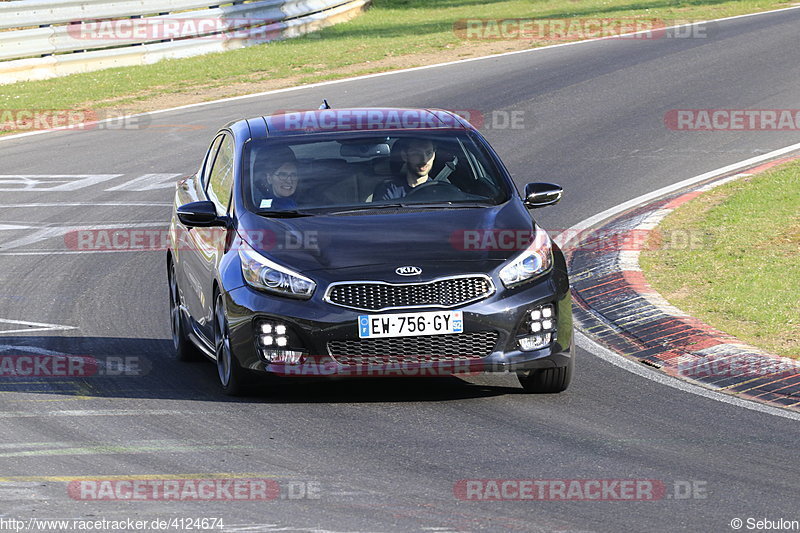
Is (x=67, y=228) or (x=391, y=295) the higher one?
(x=391, y=295)

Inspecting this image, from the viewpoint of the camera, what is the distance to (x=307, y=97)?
76.3 ft

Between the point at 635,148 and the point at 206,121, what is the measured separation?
22.1 feet

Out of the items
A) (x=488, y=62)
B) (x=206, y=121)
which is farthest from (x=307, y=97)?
(x=488, y=62)

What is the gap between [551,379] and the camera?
8836 mm

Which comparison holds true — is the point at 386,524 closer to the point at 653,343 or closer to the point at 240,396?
the point at 240,396

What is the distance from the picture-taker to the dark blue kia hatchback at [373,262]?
836 centimetres

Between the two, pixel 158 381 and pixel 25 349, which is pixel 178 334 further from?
pixel 25 349

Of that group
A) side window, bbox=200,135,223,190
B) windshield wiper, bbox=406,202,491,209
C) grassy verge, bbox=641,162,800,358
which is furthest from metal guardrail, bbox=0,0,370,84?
windshield wiper, bbox=406,202,491,209

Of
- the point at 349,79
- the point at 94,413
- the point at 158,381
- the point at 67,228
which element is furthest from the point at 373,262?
the point at 349,79

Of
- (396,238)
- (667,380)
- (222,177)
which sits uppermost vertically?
(222,177)

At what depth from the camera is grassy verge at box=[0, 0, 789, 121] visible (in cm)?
2444

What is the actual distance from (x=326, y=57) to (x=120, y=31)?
392cm

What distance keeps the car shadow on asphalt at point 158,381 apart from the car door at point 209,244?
433 millimetres

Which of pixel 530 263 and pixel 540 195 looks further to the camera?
pixel 540 195
